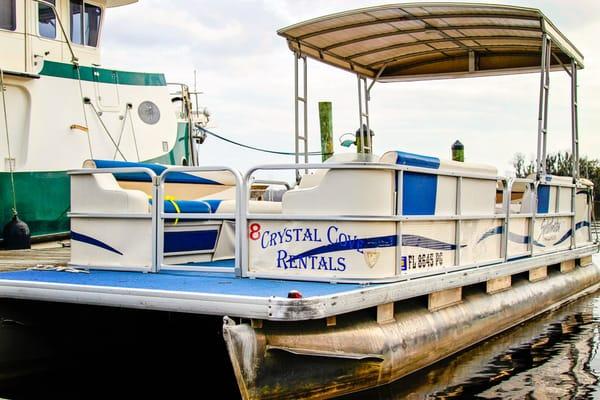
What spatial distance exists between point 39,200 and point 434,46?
5.79 metres

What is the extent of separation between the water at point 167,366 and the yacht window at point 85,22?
22.8 ft

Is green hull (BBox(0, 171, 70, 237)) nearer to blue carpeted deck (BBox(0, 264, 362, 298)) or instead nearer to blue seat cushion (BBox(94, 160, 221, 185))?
blue seat cushion (BBox(94, 160, 221, 185))

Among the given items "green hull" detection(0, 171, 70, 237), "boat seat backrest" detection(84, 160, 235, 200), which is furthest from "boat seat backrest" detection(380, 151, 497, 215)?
"green hull" detection(0, 171, 70, 237)

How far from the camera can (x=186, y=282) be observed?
5613 mm

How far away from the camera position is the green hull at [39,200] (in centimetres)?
1043

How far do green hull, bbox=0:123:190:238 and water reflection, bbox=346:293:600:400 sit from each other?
6426 millimetres

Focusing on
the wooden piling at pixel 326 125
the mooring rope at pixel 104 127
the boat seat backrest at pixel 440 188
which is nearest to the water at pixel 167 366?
the boat seat backrest at pixel 440 188

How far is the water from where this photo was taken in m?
6.00

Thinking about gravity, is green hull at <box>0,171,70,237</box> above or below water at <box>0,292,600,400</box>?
above

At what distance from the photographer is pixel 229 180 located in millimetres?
9258

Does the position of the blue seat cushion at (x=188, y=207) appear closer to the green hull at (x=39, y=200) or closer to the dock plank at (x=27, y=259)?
the dock plank at (x=27, y=259)

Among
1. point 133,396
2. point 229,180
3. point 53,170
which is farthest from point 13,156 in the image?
point 133,396

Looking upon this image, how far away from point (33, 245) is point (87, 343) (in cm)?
460

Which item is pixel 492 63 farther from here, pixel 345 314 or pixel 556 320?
pixel 345 314
